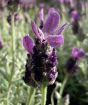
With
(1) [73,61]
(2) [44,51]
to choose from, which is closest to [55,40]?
(2) [44,51]

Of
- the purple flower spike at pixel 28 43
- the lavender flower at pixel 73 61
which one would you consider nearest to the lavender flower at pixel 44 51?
the purple flower spike at pixel 28 43

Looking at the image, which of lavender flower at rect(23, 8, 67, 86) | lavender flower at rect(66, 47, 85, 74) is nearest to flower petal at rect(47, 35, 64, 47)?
lavender flower at rect(23, 8, 67, 86)

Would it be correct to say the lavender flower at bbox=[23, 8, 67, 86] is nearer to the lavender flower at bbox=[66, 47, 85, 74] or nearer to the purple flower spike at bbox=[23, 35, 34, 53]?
the purple flower spike at bbox=[23, 35, 34, 53]

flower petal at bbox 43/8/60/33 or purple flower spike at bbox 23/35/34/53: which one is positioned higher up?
flower petal at bbox 43/8/60/33

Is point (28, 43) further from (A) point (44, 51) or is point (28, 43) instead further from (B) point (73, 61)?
(B) point (73, 61)

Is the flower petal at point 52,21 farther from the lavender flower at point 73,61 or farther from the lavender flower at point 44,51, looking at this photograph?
the lavender flower at point 73,61

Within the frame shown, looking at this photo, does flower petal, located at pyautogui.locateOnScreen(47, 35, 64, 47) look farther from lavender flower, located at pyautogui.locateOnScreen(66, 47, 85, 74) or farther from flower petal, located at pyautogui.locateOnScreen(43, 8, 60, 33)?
lavender flower, located at pyautogui.locateOnScreen(66, 47, 85, 74)

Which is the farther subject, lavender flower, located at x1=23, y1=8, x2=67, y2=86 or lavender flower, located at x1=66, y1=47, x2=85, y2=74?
lavender flower, located at x1=66, y1=47, x2=85, y2=74
